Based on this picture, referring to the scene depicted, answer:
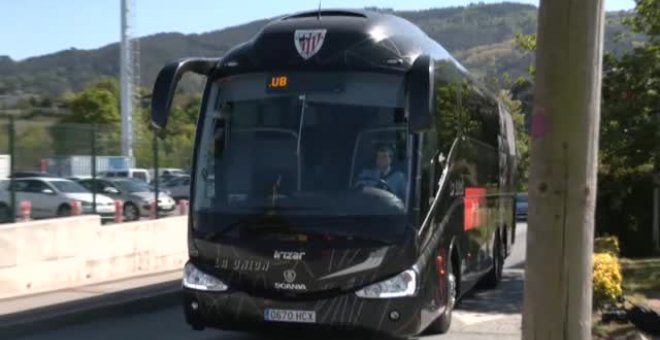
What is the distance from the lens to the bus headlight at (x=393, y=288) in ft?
26.5

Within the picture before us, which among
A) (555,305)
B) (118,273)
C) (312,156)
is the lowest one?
(118,273)

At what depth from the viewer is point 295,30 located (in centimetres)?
885

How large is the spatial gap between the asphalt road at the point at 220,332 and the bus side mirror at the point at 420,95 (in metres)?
2.58

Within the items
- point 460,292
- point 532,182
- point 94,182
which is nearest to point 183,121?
point 94,182

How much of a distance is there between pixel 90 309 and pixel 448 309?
458 cm

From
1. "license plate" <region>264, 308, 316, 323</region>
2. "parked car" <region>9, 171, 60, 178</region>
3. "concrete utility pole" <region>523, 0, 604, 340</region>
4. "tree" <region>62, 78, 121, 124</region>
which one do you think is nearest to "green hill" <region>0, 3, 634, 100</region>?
"tree" <region>62, 78, 121, 124</region>

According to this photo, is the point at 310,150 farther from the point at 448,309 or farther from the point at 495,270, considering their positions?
the point at 495,270

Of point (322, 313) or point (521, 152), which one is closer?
point (322, 313)

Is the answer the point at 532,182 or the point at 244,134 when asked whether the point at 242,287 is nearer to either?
the point at 244,134

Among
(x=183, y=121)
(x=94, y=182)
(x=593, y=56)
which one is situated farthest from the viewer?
(x=183, y=121)

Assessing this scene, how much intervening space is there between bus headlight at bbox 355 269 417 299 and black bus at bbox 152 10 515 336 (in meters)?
0.01

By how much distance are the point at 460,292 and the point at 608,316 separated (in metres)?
1.68

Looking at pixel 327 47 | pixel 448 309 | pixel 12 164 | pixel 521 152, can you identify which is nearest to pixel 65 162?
pixel 12 164

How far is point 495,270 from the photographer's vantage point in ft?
50.1
